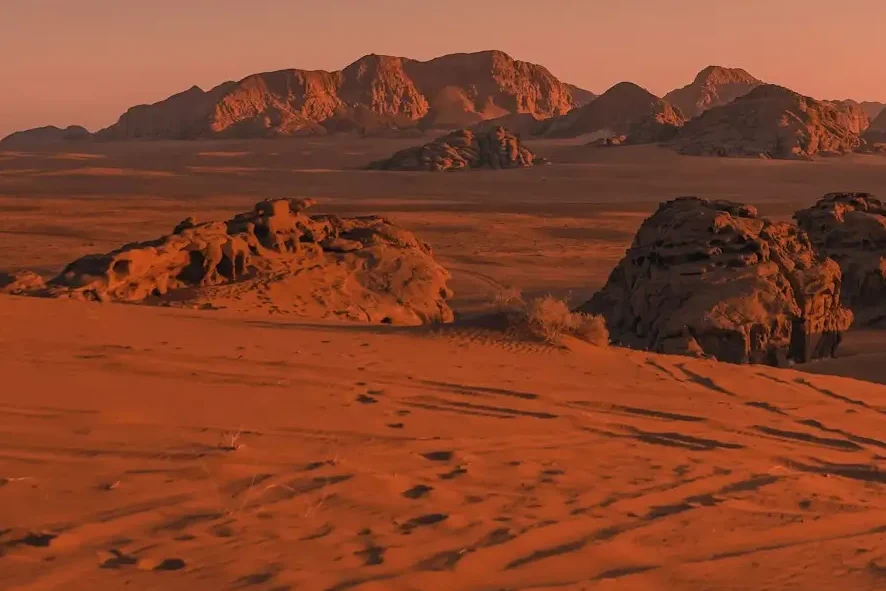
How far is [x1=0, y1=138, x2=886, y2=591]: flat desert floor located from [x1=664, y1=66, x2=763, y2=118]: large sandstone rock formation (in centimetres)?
14042

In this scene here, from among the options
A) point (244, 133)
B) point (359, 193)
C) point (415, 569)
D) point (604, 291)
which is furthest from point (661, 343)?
point (244, 133)

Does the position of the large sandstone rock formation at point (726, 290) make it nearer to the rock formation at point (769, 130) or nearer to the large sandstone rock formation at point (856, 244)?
the large sandstone rock formation at point (856, 244)

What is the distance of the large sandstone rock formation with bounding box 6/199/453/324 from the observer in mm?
12227

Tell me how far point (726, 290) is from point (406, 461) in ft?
28.2

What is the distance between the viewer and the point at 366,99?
12581 cm

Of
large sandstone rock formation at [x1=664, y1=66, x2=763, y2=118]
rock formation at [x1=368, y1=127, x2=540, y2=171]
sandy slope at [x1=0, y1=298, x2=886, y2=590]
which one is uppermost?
large sandstone rock formation at [x1=664, y1=66, x2=763, y2=118]

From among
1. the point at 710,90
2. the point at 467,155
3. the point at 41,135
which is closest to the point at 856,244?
the point at 467,155

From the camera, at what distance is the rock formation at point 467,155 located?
5506cm

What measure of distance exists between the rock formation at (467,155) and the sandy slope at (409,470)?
47.2 m

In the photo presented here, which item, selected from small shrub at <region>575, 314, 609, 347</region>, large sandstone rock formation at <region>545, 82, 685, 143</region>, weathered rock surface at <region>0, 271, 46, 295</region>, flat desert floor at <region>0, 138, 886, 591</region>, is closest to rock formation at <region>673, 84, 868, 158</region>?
large sandstone rock formation at <region>545, 82, 685, 143</region>

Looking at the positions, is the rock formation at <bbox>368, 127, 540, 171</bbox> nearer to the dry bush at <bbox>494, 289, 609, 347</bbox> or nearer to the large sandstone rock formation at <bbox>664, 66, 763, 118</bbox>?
the dry bush at <bbox>494, 289, 609, 347</bbox>

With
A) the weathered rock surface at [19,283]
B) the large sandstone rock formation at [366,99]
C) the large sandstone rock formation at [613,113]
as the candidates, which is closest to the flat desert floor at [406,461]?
the weathered rock surface at [19,283]

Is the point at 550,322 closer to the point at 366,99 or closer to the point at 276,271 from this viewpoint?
the point at 276,271

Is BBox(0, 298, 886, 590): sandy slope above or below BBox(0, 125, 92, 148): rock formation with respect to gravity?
below
